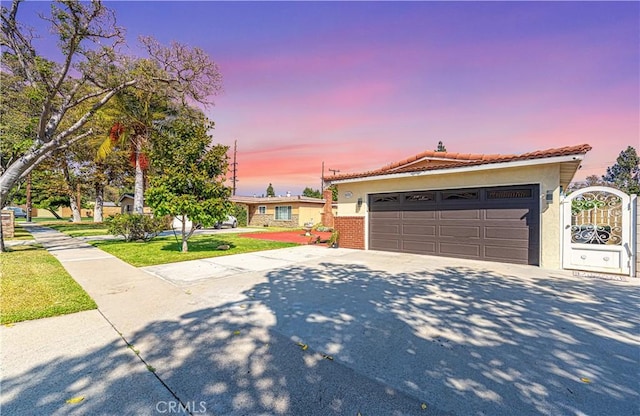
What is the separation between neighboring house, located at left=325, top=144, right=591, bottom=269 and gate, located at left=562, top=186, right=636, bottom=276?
273 mm

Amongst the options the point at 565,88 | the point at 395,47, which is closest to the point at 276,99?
the point at 395,47

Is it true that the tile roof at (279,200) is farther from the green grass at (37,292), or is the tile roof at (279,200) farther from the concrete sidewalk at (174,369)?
the concrete sidewalk at (174,369)

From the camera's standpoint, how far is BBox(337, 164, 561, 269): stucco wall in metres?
7.13

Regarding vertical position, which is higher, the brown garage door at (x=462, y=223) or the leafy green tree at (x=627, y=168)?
the leafy green tree at (x=627, y=168)

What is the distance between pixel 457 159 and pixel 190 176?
30.3 ft

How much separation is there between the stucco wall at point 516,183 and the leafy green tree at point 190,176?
5413 millimetres

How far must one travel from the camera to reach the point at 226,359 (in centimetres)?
276

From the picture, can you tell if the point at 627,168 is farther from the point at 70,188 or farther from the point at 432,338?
the point at 70,188

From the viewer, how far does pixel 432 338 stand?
10.8 ft

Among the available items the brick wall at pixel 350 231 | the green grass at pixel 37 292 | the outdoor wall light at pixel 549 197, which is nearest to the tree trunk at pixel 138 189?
the green grass at pixel 37 292

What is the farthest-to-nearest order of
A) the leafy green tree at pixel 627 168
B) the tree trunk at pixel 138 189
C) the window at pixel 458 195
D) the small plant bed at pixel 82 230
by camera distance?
the leafy green tree at pixel 627 168 → the tree trunk at pixel 138 189 → the small plant bed at pixel 82 230 → the window at pixel 458 195

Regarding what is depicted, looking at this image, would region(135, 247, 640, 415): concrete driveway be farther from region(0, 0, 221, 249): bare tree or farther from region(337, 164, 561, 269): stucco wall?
region(0, 0, 221, 249): bare tree

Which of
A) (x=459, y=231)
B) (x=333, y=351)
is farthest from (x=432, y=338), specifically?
(x=459, y=231)

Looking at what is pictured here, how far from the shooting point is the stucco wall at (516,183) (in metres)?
7.13
